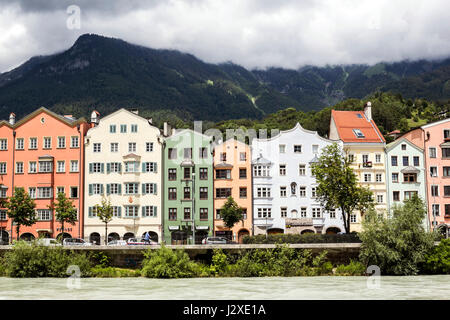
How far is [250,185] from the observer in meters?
69.9

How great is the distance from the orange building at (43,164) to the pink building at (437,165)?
46.3 metres

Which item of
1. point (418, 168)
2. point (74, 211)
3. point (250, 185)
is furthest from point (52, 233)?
point (418, 168)

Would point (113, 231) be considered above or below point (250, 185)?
below

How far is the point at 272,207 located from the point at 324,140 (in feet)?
37.9

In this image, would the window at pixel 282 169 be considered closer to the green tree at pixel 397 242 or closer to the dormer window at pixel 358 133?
the dormer window at pixel 358 133

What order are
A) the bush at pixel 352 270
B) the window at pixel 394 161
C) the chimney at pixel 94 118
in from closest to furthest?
the bush at pixel 352 270 < the window at pixel 394 161 < the chimney at pixel 94 118

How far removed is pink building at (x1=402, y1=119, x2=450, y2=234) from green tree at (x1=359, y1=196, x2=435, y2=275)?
112 feet

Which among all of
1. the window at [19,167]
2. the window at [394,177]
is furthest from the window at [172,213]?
A: the window at [394,177]

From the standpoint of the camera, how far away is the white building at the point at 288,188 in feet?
228

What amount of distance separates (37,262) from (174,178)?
32682 millimetres

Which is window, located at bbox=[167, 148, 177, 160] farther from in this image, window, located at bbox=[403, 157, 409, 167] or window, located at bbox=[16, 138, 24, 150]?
window, located at bbox=[403, 157, 409, 167]
